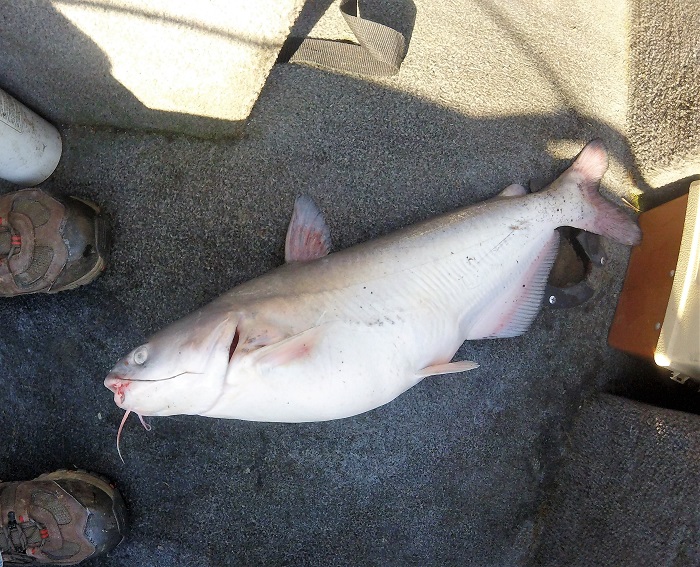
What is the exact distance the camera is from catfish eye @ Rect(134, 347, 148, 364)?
138 centimetres

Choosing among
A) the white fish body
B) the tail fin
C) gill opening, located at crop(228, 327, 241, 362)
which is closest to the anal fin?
the white fish body

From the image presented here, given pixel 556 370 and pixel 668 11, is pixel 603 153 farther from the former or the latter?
pixel 556 370

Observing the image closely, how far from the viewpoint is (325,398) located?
1.49 meters

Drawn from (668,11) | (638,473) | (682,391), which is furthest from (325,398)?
(668,11)

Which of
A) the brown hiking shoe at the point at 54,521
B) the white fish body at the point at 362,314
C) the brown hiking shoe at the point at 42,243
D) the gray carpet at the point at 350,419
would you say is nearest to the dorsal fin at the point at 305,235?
the white fish body at the point at 362,314

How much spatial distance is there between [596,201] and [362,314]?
37.1 inches

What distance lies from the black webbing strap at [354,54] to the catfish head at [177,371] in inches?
42.1

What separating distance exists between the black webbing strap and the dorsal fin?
1.94 ft

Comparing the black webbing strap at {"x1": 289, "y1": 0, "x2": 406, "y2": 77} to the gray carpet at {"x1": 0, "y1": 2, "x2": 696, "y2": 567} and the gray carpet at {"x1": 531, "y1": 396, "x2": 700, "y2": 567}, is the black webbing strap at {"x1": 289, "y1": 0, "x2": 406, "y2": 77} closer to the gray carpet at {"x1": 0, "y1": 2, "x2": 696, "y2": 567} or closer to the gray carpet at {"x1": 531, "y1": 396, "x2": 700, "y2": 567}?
the gray carpet at {"x1": 0, "y1": 2, "x2": 696, "y2": 567}

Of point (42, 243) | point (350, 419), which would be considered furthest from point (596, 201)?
point (42, 243)

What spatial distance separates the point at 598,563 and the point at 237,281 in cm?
166

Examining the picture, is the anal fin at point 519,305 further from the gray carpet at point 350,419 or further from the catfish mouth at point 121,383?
the catfish mouth at point 121,383

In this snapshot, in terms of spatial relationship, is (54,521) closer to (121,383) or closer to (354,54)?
(121,383)

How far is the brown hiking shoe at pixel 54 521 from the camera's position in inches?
68.7
